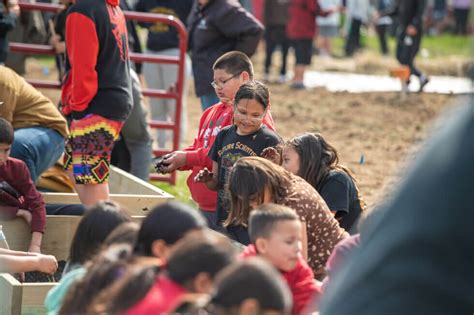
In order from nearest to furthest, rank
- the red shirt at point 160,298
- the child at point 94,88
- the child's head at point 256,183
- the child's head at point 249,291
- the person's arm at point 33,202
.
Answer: the child's head at point 249,291 → the red shirt at point 160,298 → the child's head at point 256,183 → the person's arm at point 33,202 → the child at point 94,88

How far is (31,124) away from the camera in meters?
7.01

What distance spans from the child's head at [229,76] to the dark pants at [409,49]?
377 inches

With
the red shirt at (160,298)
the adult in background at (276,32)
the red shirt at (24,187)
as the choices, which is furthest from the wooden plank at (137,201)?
the adult in background at (276,32)

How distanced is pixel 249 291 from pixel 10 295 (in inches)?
97.2

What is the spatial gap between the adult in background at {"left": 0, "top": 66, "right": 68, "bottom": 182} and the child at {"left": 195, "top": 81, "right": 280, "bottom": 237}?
148cm

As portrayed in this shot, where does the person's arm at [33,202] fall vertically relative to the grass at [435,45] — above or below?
above

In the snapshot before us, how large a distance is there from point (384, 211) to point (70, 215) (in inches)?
191

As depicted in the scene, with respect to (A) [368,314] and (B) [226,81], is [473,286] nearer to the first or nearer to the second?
(A) [368,314]

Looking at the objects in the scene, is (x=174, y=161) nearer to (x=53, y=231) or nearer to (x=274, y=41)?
(x=53, y=231)

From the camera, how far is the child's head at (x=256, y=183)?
491cm

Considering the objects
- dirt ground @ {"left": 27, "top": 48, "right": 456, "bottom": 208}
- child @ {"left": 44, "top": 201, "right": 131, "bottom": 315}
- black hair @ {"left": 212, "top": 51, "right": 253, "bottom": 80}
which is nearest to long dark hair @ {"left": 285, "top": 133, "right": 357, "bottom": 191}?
black hair @ {"left": 212, "top": 51, "right": 253, "bottom": 80}

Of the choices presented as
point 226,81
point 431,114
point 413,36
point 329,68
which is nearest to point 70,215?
point 226,81

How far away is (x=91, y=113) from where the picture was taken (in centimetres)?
640

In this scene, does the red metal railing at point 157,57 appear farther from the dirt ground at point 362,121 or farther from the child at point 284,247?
the child at point 284,247
